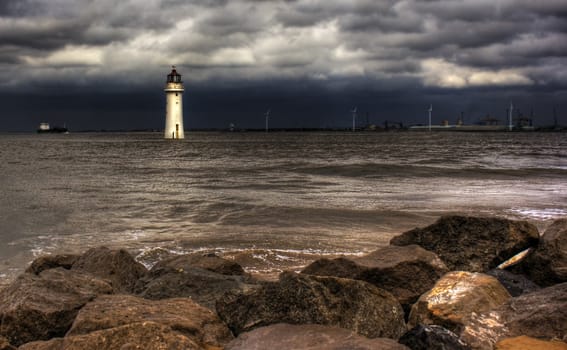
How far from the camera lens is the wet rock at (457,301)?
174 inches

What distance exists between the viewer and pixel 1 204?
16.1 meters

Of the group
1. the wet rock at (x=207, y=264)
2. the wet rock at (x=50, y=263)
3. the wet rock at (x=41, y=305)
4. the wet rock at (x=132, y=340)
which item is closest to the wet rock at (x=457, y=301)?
the wet rock at (x=132, y=340)

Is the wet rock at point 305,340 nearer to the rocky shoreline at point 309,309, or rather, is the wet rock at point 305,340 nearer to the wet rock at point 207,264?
the rocky shoreline at point 309,309

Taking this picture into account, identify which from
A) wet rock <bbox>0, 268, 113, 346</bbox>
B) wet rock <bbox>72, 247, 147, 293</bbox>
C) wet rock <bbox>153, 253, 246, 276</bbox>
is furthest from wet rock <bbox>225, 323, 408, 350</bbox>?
wet rock <bbox>72, 247, 147, 293</bbox>

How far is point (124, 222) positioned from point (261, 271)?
5.72 meters

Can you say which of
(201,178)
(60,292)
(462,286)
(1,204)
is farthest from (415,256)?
(201,178)

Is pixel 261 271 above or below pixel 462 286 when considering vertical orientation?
below

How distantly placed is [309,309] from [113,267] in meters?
3.21

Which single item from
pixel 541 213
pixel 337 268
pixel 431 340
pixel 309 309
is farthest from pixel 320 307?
pixel 541 213

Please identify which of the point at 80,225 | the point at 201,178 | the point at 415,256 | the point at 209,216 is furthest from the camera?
the point at 201,178

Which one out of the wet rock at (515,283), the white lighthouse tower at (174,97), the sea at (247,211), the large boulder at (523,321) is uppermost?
the white lighthouse tower at (174,97)

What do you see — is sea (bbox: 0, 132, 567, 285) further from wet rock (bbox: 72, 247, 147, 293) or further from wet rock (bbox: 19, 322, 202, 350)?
wet rock (bbox: 19, 322, 202, 350)

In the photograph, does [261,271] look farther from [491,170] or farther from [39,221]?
[491,170]

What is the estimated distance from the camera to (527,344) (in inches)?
155
